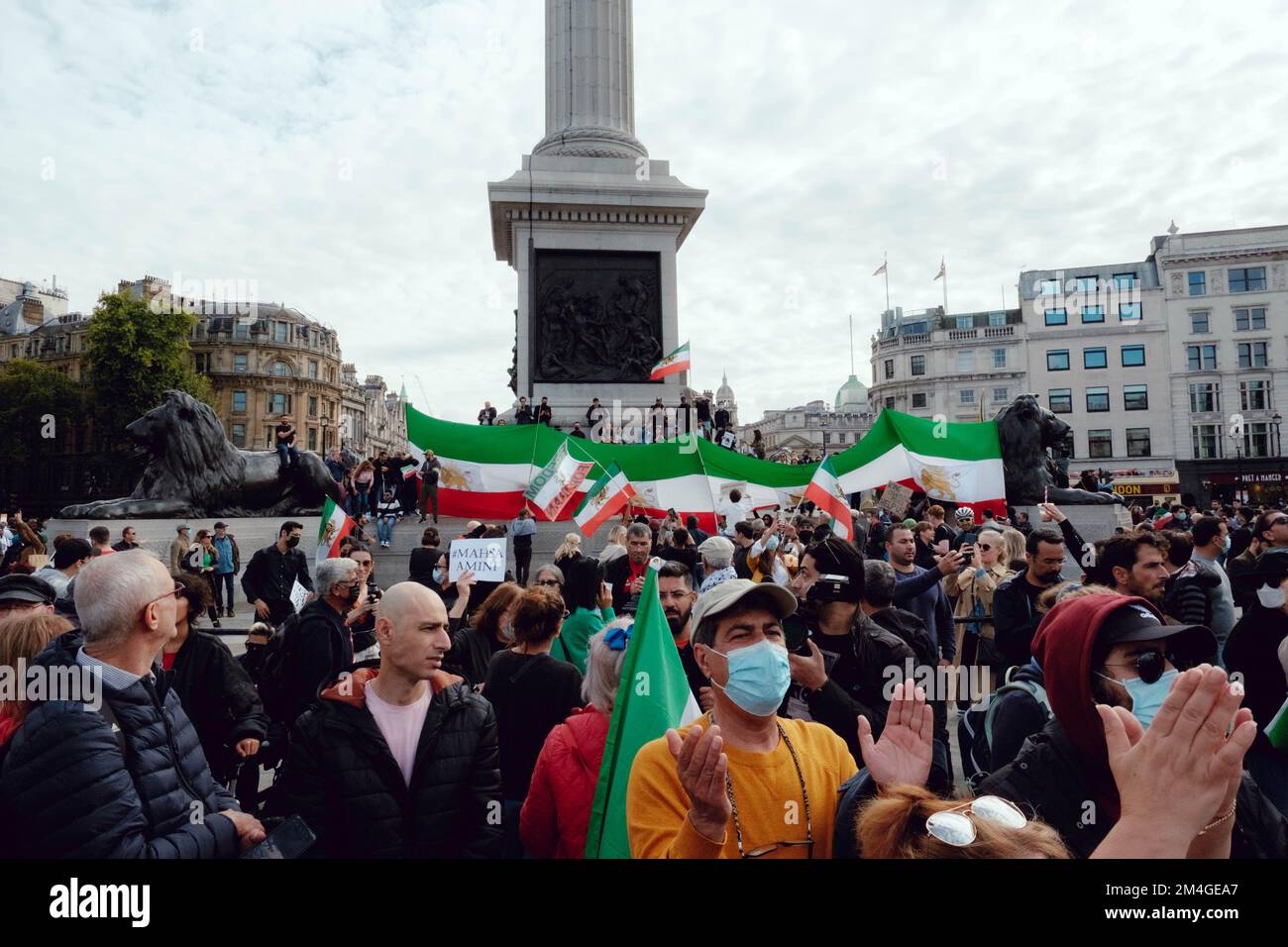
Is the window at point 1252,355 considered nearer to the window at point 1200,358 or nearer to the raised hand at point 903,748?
the window at point 1200,358

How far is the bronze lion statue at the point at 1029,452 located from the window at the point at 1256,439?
56042mm

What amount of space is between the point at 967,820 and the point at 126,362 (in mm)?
58478

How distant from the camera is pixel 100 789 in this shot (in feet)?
7.71

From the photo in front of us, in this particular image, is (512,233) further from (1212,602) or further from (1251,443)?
(1251,443)

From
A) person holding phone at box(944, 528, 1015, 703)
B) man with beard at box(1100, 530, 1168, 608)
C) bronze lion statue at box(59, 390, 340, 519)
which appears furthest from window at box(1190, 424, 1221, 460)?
man with beard at box(1100, 530, 1168, 608)

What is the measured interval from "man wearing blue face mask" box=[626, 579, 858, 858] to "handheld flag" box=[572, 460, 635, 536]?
909 centimetres

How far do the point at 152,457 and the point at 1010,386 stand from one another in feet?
221

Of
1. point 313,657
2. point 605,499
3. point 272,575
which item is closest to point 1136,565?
point 313,657

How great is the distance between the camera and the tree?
50031 millimetres

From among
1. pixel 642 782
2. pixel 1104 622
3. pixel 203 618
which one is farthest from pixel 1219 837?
pixel 203 618

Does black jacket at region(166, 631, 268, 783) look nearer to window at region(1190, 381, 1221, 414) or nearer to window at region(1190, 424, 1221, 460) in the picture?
window at region(1190, 424, 1221, 460)

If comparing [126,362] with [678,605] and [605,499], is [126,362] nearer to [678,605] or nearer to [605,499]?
[605,499]

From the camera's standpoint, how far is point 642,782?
2.39 m

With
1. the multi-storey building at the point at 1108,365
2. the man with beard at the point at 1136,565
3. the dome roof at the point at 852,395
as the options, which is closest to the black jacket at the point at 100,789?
the man with beard at the point at 1136,565
